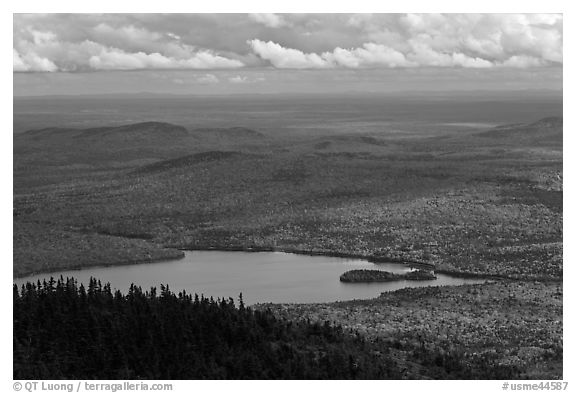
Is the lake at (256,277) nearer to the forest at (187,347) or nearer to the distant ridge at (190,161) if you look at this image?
the forest at (187,347)

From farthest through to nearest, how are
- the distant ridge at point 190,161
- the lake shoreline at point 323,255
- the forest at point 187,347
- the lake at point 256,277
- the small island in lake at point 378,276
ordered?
the distant ridge at point 190,161 → the lake shoreline at point 323,255 → the small island in lake at point 378,276 → the lake at point 256,277 → the forest at point 187,347

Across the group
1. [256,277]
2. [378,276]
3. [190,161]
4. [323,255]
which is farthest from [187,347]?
[190,161]

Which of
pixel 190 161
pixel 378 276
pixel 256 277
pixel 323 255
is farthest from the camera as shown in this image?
pixel 190 161

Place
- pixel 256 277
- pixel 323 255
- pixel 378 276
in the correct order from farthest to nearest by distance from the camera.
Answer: pixel 323 255, pixel 378 276, pixel 256 277

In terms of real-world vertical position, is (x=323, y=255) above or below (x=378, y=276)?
below

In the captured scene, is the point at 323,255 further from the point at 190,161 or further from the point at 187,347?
the point at 190,161

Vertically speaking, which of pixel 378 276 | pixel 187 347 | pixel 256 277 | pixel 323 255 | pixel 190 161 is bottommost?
pixel 323 255

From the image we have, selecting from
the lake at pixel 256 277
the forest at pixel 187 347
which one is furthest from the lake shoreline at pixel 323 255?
the forest at pixel 187 347

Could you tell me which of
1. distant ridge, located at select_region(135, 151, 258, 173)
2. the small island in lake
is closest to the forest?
the small island in lake
